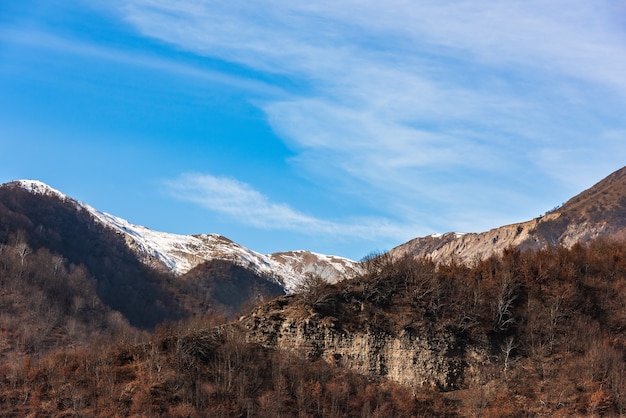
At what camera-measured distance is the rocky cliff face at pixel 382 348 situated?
68500 mm

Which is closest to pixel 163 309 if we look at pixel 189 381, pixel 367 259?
pixel 367 259

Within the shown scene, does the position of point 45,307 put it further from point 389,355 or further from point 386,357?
point 389,355

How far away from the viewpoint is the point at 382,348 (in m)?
69.4

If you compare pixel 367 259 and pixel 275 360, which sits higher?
pixel 367 259

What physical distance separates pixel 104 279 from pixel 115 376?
427ft

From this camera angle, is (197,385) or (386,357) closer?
(197,385)

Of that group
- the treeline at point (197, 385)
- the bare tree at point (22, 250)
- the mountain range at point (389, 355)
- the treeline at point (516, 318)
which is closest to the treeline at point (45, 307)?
the bare tree at point (22, 250)

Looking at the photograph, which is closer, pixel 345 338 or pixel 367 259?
pixel 345 338

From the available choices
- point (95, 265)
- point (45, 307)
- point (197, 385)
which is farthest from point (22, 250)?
point (197, 385)

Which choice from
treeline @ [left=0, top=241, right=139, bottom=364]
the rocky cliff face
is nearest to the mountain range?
the rocky cliff face

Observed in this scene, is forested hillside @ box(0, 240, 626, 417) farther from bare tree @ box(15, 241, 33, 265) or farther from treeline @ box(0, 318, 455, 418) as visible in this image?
bare tree @ box(15, 241, 33, 265)

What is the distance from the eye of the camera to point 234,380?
206ft

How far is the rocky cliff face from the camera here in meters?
68.5

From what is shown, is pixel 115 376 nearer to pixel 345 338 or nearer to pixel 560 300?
pixel 345 338
